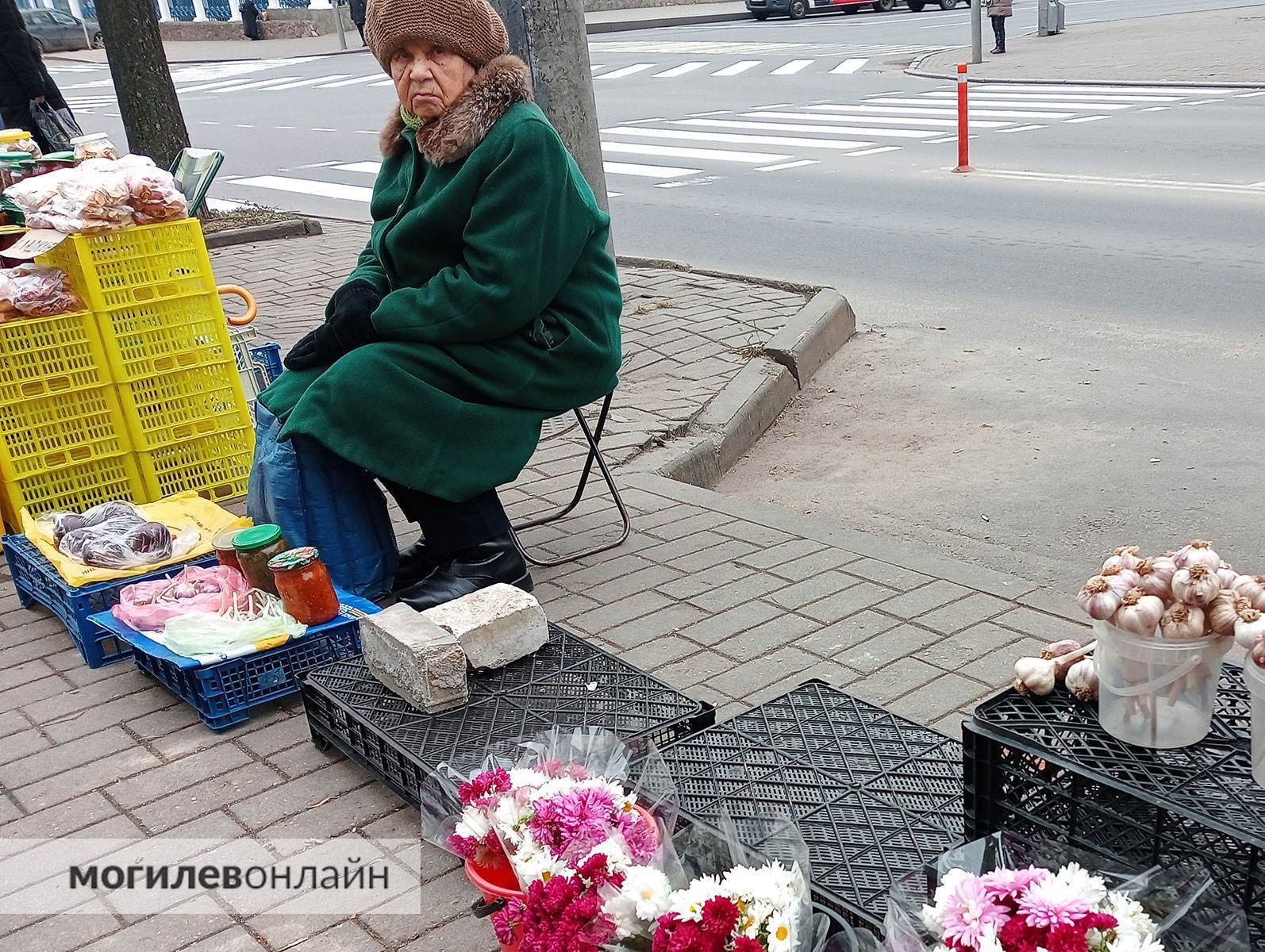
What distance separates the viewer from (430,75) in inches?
146

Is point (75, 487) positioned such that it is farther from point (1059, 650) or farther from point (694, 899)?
point (1059, 650)

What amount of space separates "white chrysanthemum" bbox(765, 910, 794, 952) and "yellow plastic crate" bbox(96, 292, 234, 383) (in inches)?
142

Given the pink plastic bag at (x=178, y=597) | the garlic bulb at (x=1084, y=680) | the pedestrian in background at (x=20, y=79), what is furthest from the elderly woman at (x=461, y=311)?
the pedestrian in background at (x=20, y=79)

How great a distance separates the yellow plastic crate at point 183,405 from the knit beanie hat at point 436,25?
1.69 m

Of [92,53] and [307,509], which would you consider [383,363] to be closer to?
[307,509]

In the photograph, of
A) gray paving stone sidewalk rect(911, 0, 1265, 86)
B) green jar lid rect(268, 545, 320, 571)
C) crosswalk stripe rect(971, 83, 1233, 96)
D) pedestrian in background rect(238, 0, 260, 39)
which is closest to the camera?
green jar lid rect(268, 545, 320, 571)

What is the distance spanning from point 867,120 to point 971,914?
50.1ft

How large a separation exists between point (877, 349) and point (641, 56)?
2095cm

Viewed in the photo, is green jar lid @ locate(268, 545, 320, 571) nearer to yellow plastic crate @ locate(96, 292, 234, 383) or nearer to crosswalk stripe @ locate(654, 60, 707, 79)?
yellow plastic crate @ locate(96, 292, 234, 383)

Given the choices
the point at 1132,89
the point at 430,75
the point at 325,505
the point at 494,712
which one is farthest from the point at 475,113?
the point at 1132,89

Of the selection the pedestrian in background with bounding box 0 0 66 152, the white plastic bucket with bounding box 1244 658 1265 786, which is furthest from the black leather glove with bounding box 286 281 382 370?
the pedestrian in background with bounding box 0 0 66 152

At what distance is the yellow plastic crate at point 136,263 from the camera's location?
4578 mm

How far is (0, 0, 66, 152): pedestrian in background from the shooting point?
10367mm

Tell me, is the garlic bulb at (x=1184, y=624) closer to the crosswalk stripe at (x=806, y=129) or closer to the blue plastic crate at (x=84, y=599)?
the blue plastic crate at (x=84, y=599)
